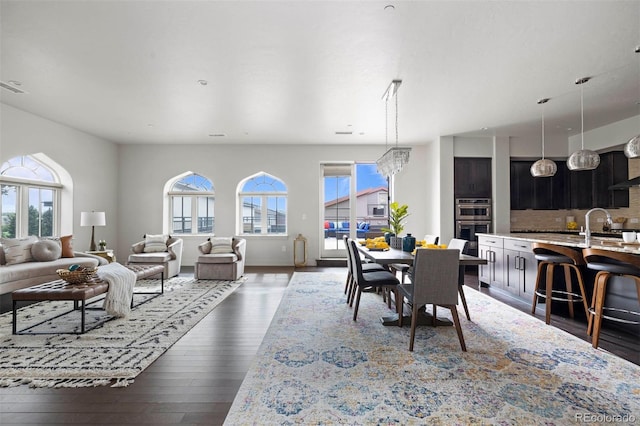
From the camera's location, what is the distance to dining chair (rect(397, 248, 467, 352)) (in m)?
2.81

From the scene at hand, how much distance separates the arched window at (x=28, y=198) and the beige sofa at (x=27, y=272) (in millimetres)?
1248

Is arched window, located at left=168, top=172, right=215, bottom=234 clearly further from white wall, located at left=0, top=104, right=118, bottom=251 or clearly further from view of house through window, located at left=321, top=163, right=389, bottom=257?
view of house through window, located at left=321, top=163, right=389, bottom=257

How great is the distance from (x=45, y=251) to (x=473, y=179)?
320 inches

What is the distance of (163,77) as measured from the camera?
391 cm

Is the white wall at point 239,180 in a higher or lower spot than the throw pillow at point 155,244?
higher

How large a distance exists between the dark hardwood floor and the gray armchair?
2990 mm

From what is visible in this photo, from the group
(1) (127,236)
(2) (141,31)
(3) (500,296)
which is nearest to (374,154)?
(3) (500,296)

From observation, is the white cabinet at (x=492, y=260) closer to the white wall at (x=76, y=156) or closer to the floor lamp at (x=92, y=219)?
the floor lamp at (x=92, y=219)

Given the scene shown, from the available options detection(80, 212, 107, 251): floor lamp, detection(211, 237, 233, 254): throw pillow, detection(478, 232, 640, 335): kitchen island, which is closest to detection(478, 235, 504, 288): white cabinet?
detection(478, 232, 640, 335): kitchen island

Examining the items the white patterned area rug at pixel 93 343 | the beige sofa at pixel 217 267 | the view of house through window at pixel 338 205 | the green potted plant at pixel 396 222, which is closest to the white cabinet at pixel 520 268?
the green potted plant at pixel 396 222

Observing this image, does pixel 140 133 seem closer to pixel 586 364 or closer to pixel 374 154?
pixel 374 154

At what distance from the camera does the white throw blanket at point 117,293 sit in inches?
140

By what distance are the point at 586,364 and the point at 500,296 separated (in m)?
2.31

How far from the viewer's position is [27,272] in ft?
14.1
